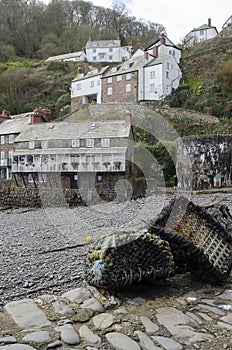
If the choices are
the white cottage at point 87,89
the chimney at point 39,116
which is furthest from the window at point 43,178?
the white cottage at point 87,89

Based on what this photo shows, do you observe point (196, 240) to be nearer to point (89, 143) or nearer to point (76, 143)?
point (89, 143)

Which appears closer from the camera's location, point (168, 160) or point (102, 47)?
point (168, 160)

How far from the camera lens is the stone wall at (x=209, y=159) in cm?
1836

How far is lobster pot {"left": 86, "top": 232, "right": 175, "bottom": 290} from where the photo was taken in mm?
3885

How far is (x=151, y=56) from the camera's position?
39812mm

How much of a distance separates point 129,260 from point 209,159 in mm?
15590

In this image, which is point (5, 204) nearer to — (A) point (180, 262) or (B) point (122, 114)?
(B) point (122, 114)

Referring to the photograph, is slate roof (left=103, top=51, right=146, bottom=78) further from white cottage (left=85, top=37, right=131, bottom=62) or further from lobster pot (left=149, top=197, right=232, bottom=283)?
lobster pot (left=149, top=197, right=232, bottom=283)

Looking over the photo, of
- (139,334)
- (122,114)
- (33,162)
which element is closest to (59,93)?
(122,114)

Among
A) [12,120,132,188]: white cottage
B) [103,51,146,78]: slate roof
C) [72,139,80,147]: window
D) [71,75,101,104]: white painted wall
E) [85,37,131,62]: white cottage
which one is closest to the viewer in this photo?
[12,120,132,188]: white cottage

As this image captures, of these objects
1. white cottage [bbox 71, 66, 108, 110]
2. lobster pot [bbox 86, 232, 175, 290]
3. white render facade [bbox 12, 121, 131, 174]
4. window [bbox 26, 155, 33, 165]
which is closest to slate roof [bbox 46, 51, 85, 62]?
white cottage [bbox 71, 66, 108, 110]

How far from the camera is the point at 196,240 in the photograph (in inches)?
187

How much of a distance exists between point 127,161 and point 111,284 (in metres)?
22.2

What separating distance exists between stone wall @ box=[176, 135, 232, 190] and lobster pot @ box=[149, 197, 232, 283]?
45.4ft
